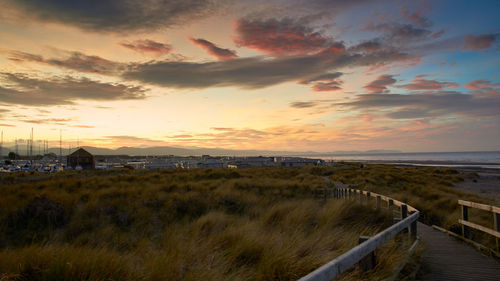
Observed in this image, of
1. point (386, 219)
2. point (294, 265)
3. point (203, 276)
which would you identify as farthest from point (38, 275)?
point (386, 219)

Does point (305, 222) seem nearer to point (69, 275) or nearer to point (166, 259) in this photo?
point (166, 259)

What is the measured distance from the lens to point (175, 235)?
27.6 ft

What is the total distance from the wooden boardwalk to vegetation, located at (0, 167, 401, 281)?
782 millimetres

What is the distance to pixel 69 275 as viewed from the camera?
4.82 meters

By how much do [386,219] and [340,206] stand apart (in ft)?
5.07

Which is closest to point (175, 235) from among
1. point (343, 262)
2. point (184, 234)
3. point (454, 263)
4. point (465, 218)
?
point (184, 234)

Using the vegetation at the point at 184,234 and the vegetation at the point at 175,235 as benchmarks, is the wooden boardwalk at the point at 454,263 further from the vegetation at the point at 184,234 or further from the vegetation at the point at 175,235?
the vegetation at the point at 175,235

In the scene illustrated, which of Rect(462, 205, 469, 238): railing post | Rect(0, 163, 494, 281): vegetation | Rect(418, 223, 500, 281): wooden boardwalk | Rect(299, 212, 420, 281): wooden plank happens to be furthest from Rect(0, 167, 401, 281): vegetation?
Rect(462, 205, 469, 238): railing post

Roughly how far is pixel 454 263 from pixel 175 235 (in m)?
6.36

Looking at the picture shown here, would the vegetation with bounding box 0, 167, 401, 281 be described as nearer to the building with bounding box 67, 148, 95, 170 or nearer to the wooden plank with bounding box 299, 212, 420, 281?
the wooden plank with bounding box 299, 212, 420, 281

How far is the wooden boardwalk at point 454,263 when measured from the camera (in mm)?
5402

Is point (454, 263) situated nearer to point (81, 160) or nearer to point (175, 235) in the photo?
point (175, 235)

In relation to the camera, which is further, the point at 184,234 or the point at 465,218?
the point at 184,234

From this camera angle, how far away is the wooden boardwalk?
5.40m
